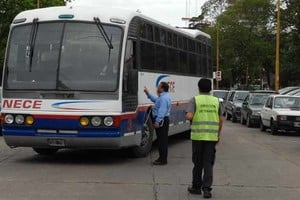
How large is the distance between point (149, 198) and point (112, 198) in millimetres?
538

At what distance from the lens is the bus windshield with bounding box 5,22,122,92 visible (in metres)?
12.3

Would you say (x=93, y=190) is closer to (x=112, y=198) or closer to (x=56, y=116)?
(x=112, y=198)

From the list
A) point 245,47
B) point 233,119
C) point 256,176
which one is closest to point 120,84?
point 256,176

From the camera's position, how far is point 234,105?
33.3 meters

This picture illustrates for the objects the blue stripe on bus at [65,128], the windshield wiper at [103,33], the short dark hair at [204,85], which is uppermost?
the windshield wiper at [103,33]

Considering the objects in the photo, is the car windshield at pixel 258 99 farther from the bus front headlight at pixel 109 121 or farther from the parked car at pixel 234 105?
the bus front headlight at pixel 109 121

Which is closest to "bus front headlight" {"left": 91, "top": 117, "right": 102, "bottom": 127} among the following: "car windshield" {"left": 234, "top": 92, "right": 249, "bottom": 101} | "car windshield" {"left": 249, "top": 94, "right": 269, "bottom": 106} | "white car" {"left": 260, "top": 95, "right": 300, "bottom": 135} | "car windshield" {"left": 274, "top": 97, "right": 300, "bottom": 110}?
"white car" {"left": 260, "top": 95, "right": 300, "bottom": 135}

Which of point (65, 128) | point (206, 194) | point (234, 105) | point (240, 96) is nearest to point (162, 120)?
point (65, 128)

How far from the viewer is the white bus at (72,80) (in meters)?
12.1

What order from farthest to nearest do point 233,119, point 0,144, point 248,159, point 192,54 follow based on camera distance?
1. point 233,119
2. point 192,54
3. point 0,144
4. point 248,159

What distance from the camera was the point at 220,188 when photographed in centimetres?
1005

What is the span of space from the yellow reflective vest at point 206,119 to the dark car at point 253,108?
61.4ft

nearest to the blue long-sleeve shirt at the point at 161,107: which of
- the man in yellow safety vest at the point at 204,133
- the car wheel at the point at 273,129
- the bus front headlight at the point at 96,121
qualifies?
the bus front headlight at the point at 96,121

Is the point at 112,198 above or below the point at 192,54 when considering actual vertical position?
below
